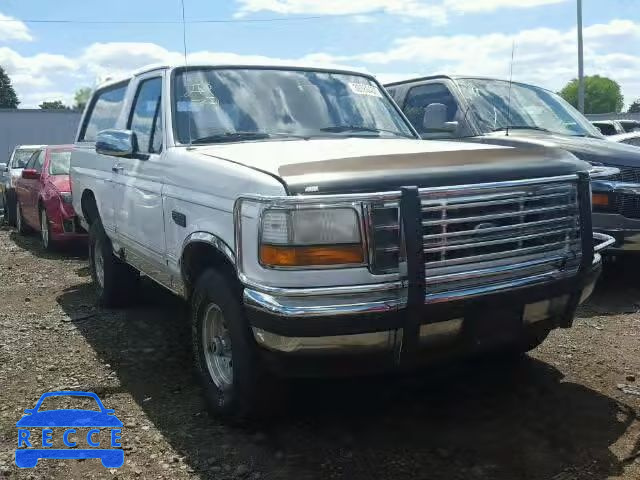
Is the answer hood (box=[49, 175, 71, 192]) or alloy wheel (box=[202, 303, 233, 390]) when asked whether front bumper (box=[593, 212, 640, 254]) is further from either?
hood (box=[49, 175, 71, 192])

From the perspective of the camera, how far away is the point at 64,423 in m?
3.64

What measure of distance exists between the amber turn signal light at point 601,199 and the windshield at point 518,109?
106 cm

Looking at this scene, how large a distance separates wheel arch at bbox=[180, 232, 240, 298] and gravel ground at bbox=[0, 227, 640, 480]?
756 millimetres

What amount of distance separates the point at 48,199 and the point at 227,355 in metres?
6.51

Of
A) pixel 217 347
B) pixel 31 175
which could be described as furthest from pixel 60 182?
pixel 217 347

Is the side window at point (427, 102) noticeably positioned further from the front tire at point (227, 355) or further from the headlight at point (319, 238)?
the headlight at point (319, 238)

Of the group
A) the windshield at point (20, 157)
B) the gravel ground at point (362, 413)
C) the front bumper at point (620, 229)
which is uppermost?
the windshield at point (20, 157)

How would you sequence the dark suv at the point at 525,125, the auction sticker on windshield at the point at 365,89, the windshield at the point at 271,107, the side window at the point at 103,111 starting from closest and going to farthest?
the windshield at the point at 271,107, the auction sticker on windshield at the point at 365,89, the side window at the point at 103,111, the dark suv at the point at 525,125

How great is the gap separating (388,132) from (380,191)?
1.84 m

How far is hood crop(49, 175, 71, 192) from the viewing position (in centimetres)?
909

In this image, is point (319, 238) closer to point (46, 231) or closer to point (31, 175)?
point (46, 231)

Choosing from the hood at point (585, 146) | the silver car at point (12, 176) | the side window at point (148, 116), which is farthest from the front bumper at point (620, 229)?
the silver car at point (12, 176)

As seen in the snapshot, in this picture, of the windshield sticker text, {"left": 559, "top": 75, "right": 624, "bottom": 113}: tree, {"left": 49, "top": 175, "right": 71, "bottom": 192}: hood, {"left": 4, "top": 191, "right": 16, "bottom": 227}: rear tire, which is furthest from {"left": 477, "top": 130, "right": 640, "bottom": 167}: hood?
{"left": 559, "top": 75, "right": 624, "bottom": 113}: tree

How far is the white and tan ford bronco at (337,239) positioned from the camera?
9.42ft
